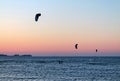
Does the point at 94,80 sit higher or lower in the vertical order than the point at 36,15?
lower

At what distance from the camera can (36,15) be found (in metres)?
33.3

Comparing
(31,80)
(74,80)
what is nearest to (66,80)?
(74,80)

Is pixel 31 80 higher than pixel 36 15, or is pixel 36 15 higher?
pixel 36 15

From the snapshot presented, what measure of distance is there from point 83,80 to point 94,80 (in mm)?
1811

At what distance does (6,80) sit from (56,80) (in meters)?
7.31

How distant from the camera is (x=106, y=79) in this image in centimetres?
6525

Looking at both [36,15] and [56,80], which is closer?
[36,15]

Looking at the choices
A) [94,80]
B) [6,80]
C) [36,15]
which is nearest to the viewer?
[36,15]

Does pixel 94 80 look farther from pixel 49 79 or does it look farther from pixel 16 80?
pixel 16 80

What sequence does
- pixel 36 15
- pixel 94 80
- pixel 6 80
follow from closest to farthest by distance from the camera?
pixel 36 15 < pixel 6 80 < pixel 94 80

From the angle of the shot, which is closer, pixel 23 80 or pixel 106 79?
pixel 23 80

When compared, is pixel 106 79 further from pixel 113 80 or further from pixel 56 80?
pixel 56 80

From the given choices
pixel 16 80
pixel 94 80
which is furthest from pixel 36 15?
pixel 94 80

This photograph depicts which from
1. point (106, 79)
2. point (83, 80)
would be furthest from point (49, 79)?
point (106, 79)
